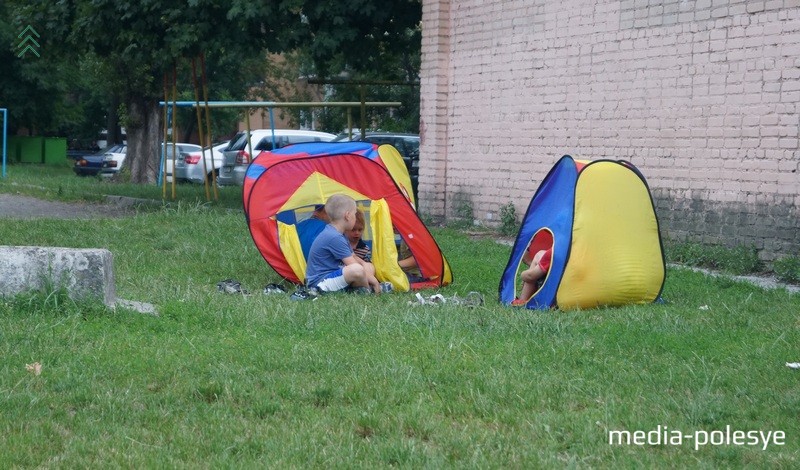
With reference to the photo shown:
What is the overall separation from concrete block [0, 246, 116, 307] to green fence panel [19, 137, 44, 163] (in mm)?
43169

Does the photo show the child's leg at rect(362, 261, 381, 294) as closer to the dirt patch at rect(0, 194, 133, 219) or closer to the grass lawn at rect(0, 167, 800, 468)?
the grass lawn at rect(0, 167, 800, 468)

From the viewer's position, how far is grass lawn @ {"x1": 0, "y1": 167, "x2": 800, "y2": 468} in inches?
175

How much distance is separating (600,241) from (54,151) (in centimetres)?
4572

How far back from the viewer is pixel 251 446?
14.8 ft

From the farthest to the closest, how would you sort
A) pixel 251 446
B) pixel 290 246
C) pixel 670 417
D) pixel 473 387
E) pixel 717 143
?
pixel 717 143
pixel 290 246
pixel 473 387
pixel 670 417
pixel 251 446

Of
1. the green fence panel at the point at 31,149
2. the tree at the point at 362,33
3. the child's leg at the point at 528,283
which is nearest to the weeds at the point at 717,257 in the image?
the child's leg at the point at 528,283

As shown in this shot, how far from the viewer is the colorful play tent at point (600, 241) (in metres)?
8.09

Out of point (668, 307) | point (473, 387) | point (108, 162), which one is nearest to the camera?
point (473, 387)

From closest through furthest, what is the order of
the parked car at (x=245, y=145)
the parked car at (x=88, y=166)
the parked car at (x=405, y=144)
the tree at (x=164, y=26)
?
the tree at (x=164, y=26)
the parked car at (x=405, y=144)
the parked car at (x=245, y=145)
the parked car at (x=88, y=166)

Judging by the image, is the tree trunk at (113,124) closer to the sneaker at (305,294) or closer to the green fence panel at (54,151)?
the green fence panel at (54,151)

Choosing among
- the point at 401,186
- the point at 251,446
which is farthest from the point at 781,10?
the point at 251,446

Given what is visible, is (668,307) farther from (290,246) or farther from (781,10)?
(781,10)

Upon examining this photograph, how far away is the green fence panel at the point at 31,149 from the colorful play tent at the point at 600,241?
43392 mm

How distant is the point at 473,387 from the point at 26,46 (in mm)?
15890
